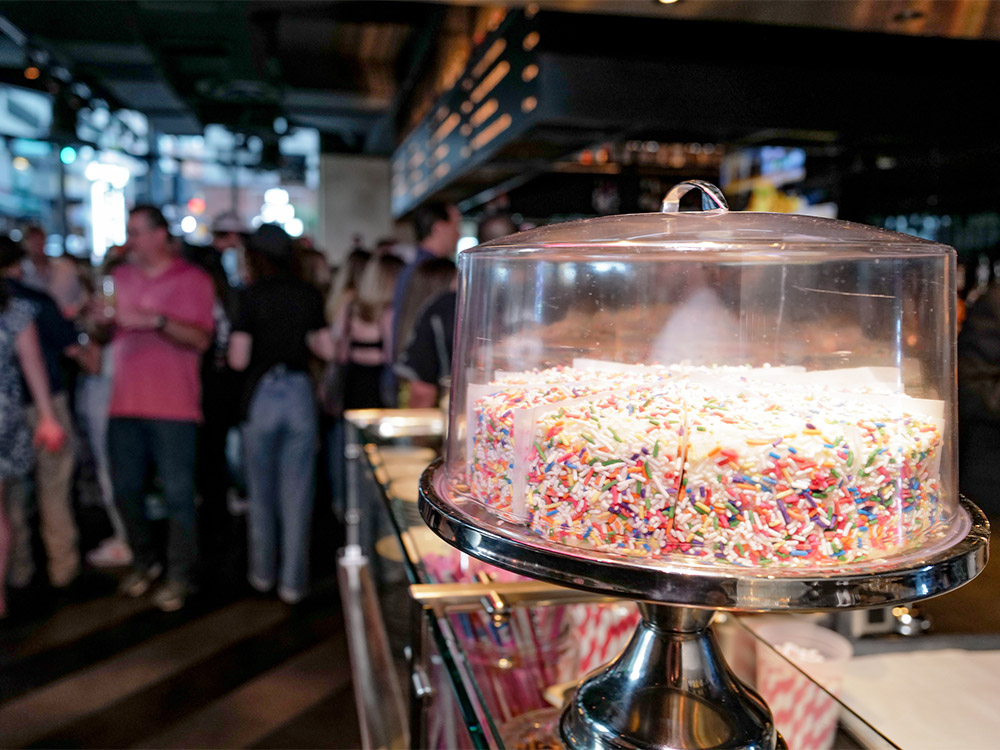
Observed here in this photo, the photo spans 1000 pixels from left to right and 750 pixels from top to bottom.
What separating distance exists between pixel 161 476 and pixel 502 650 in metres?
2.70

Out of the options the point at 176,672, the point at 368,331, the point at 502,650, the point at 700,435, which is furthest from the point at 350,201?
the point at 700,435

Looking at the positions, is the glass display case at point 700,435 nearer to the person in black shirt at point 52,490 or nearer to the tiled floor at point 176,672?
the tiled floor at point 176,672

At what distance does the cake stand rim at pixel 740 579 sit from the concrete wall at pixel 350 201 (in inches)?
431

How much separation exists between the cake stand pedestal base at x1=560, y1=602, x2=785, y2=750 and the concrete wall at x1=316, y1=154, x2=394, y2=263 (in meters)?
10.8

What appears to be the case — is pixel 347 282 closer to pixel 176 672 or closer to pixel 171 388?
pixel 171 388

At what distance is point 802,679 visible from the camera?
1164mm

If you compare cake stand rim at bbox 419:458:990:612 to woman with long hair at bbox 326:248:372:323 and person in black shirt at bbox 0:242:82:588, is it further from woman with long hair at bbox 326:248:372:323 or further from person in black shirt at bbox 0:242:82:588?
woman with long hair at bbox 326:248:372:323

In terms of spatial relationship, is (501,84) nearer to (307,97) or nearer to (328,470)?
(328,470)

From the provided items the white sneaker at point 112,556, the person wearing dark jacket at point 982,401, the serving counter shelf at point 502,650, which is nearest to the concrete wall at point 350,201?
the white sneaker at point 112,556

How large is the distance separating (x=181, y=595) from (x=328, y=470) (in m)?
1.58

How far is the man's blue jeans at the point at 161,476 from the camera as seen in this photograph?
346 centimetres

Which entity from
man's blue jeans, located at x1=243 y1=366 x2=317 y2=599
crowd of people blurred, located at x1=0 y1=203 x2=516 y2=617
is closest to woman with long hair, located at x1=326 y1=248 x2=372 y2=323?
crowd of people blurred, located at x1=0 y1=203 x2=516 y2=617

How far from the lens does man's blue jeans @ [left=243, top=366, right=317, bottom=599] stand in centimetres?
348

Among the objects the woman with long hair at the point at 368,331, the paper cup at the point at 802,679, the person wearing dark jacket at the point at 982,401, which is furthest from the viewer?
the woman with long hair at the point at 368,331
